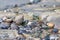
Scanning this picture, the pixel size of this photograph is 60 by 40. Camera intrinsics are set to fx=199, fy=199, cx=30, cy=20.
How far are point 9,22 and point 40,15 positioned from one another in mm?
428

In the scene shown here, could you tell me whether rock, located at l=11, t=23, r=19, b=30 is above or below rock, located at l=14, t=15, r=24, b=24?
below

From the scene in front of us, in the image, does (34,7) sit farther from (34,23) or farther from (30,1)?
(34,23)

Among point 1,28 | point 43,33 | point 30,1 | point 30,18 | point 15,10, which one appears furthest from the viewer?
point 30,1

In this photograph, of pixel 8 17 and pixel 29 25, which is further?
pixel 8 17

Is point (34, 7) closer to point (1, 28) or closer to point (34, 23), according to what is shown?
point (34, 23)

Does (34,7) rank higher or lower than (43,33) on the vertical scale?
higher

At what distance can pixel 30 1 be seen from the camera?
118 inches

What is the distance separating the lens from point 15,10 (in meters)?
2.79

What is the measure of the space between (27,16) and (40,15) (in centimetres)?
17

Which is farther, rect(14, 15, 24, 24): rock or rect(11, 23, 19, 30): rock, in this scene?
rect(14, 15, 24, 24): rock

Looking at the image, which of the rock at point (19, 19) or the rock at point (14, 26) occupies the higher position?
the rock at point (19, 19)

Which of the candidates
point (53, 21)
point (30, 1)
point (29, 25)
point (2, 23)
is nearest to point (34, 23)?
point (29, 25)

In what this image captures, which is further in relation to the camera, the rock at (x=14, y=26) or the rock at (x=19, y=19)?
the rock at (x=19, y=19)

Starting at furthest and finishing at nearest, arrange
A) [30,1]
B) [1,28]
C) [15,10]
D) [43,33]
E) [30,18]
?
1. [30,1]
2. [15,10]
3. [30,18]
4. [1,28]
5. [43,33]
